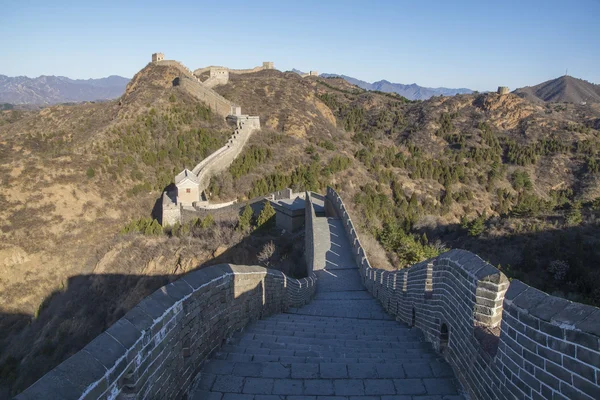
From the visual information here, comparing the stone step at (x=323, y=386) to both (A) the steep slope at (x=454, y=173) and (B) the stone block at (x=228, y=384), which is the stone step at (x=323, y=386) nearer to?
(B) the stone block at (x=228, y=384)

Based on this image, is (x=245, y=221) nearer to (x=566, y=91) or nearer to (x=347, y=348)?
(x=347, y=348)

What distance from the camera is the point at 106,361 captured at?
8.59 feet

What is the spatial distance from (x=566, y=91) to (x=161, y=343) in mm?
136510

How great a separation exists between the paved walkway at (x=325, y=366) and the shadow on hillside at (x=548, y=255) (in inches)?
458

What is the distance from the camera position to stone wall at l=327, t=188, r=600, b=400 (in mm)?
2367

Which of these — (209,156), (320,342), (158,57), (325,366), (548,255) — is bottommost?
(548,255)

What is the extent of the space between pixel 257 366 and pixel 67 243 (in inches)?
966

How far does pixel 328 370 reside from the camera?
434cm

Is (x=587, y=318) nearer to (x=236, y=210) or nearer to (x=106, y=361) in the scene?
(x=106, y=361)

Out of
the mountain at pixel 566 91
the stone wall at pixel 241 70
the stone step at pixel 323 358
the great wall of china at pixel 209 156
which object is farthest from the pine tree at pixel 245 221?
the mountain at pixel 566 91

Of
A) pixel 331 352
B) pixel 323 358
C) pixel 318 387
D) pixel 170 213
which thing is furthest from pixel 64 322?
pixel 318 387

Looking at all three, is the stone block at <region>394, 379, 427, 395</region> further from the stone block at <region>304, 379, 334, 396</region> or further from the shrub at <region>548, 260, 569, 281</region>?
the shrub at <region>548, 260, 569, 281</region>

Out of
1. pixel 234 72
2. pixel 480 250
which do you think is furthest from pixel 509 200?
pixel 234 72

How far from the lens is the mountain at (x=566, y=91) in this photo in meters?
108
